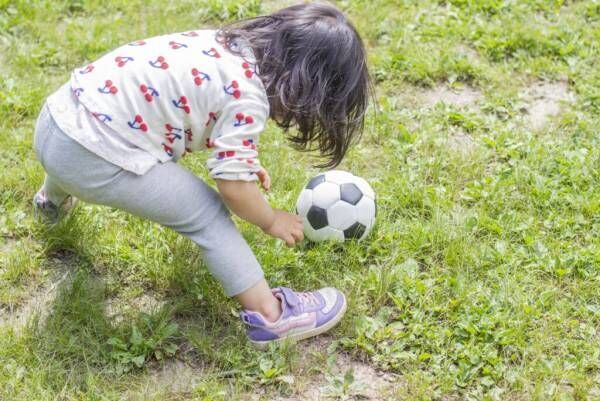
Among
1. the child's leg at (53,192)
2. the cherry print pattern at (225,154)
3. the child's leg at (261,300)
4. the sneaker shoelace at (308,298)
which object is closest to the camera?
the cherry print pattern at (225,154)

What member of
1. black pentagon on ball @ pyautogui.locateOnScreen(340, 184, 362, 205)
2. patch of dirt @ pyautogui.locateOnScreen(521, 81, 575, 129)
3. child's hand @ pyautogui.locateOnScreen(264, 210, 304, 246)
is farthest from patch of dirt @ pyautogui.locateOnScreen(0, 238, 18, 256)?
patch of dirt @ pyautogui.locateOnScreen(521, 81, 575, 129)

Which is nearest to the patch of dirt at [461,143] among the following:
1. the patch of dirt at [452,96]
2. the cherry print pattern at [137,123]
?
the patch of dirt at [452,96]

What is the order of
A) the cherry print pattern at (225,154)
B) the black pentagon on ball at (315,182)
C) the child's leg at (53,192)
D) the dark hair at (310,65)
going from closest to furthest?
1. the cherry print pattern at (225,154)
2. the dark hair at (310,65)
3. the child's leg at (53,192)
4. the black pentagon on ball at (315,182)

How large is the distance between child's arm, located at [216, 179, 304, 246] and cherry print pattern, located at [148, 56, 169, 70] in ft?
1.35

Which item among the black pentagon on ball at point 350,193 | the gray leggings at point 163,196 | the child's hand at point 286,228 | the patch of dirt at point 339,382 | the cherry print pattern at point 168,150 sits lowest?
the patch of dirt at point 339,382

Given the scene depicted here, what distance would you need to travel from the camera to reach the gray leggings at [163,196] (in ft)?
8.78

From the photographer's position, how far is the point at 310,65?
2.69 metres

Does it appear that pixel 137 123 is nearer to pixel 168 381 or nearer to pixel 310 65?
pixel 310 65

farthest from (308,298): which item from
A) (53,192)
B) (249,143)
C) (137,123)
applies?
(53,192)

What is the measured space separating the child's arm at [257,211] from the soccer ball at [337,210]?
0.55 ft

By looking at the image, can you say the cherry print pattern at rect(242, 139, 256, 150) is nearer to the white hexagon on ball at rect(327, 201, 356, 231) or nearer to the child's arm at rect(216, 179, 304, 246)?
the child's arm at rect(216, 179, 304, 246)

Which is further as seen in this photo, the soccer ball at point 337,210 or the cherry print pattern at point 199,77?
the soccer ball at point 337,210

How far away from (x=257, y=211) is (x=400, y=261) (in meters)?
0.74

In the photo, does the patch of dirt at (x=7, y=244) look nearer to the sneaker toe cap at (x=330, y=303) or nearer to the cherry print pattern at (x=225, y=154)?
the cherry print pattern at (x=225, y=154)
